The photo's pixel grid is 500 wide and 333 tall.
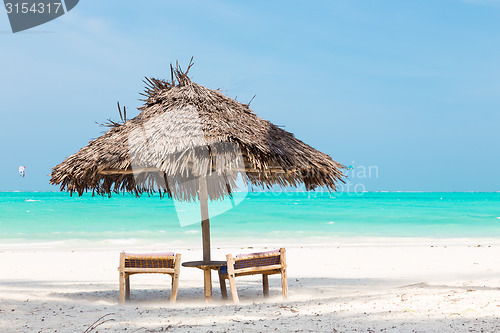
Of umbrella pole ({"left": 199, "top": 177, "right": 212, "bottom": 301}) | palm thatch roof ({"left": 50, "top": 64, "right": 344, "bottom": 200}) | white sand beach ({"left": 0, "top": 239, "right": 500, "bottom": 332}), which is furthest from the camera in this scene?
umbrella pole ({"left": 199, "top": 177, "right": 212, "bottom": 301})

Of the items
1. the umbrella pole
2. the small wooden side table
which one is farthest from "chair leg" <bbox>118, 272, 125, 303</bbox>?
the umbrella pole

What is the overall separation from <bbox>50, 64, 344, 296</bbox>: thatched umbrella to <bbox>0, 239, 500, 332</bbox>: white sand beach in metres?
1.19

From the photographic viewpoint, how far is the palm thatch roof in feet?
17.8

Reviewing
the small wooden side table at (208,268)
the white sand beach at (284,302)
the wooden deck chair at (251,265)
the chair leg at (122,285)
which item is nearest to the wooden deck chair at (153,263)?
the chair leg at (122,285)

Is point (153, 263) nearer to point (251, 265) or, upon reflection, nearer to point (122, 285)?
point (122, 285)

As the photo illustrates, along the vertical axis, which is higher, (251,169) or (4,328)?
(251,169)

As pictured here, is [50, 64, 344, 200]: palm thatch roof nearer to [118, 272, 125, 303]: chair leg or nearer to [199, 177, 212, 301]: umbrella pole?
[199, 177, 212, 301]: umbrella pole

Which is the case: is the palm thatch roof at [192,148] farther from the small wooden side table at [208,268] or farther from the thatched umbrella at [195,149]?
the small wooden side table at [208,268]

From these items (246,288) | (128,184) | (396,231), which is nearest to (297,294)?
(246,288)

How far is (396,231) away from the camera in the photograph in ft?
76.9

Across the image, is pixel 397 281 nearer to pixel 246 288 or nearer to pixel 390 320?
pixel 246 288

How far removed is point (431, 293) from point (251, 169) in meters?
2.43

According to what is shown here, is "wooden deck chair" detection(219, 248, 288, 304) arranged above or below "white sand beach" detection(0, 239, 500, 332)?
above

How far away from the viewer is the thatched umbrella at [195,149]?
213 inches
